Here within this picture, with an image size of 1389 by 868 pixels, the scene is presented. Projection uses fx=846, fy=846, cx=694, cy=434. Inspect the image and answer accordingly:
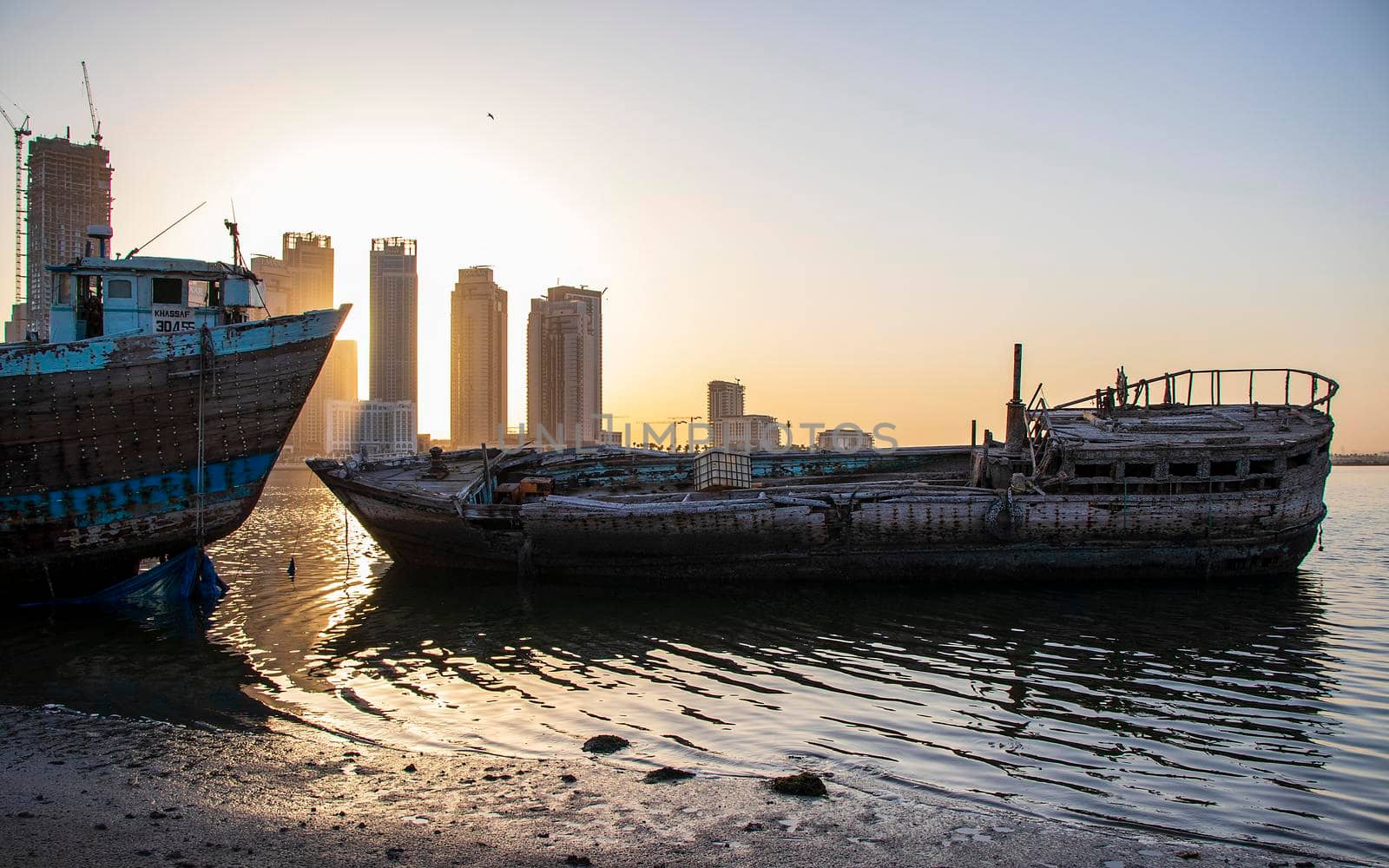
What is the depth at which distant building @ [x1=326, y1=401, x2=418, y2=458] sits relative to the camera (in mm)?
172375

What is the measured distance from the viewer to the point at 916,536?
1944 cm

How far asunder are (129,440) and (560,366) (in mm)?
132031

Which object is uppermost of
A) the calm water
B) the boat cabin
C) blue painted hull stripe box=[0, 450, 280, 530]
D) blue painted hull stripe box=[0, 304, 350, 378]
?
the boat cabin

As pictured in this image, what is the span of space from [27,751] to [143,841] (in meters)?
3.32

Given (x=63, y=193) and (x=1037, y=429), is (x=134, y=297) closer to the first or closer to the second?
(x=1037, y=429)

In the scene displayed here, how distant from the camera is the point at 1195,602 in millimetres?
17703

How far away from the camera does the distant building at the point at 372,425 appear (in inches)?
6786

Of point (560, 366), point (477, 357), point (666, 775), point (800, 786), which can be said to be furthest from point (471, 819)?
point (477, 357)

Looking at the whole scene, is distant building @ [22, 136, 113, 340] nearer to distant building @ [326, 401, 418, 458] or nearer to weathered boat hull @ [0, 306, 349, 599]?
distant building @ [326, 401, 418, 458]

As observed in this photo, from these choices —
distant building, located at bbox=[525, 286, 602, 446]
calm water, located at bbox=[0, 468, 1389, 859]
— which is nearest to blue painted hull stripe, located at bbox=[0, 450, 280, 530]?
calm water, located at bbox=[0, 468, 1389, 859]

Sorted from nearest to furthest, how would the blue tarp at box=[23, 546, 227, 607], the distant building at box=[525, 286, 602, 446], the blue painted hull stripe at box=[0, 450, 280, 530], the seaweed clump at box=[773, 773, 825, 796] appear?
the seaweed clump at box=[773, 773, 825, 796], the blue painted hull stripe at box=[0, 450, 280, 530], the blue tarp at box=[23, 546, 227, 607], the distant building at box=[525, 286, 602, 446]

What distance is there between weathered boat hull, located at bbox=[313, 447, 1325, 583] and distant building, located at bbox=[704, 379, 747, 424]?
14363 centimetres

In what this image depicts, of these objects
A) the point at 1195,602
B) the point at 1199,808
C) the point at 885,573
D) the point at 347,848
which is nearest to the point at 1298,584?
the point at 1195,602

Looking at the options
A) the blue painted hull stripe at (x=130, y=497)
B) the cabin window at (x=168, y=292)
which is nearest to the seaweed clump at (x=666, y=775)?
the blue painted hull stripe at (x=130, y=497)
